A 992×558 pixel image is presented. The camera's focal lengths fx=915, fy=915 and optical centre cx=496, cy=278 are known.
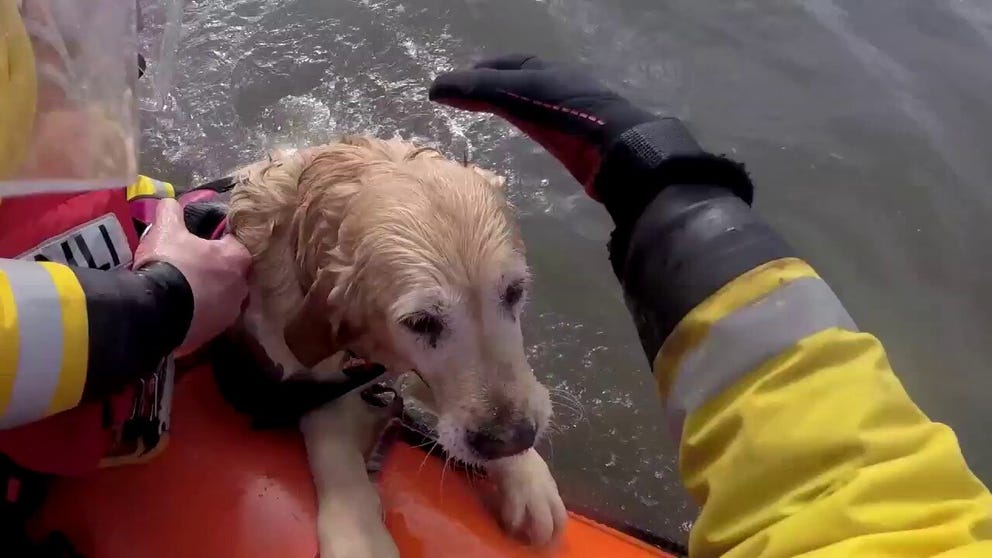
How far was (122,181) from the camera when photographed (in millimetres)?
1293

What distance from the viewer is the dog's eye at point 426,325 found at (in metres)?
1.64

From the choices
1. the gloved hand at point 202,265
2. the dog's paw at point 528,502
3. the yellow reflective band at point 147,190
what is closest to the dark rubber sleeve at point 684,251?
the dog's paw at point 528,502

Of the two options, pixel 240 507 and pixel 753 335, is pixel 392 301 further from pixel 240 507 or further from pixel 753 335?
pixel 753 335

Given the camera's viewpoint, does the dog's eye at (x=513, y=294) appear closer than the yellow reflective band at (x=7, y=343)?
No

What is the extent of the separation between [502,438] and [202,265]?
0.64 m

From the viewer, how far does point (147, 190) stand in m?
2.03

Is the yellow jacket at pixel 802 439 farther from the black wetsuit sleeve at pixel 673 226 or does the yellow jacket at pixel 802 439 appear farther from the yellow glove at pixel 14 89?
the yellow glove at pixel 14 89

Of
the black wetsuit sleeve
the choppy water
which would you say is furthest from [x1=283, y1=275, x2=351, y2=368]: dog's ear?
the choppy water

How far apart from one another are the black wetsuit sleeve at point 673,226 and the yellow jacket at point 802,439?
0.13 feet

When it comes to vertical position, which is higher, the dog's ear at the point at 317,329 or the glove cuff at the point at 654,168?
the glove cuff at the point at 654,168

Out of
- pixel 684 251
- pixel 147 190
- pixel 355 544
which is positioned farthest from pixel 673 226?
pixel 147 190

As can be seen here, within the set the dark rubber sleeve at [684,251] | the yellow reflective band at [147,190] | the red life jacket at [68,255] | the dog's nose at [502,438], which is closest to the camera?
the dark rubber sleeve at [684,251]

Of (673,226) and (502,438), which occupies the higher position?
(673,226)

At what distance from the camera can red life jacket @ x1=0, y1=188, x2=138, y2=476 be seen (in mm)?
1547
